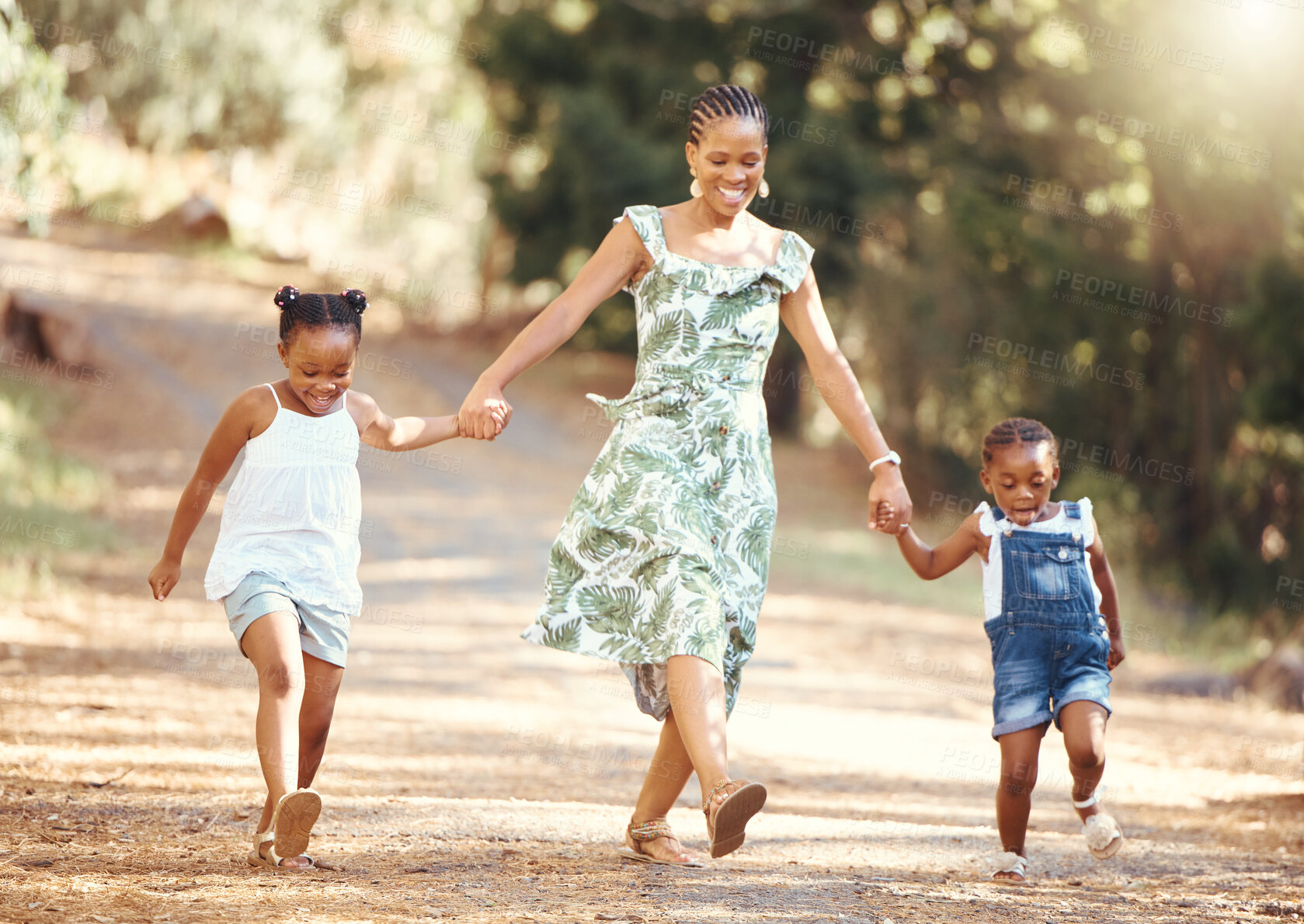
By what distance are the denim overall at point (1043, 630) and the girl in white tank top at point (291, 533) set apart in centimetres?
182

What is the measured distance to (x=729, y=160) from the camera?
374cm

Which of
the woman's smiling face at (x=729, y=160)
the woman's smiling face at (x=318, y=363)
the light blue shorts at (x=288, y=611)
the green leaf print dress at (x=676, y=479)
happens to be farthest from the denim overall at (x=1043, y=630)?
the woman's smiling face at (x=318, y=363)

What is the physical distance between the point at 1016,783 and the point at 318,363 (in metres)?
A: 2.40

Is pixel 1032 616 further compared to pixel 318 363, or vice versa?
pixel 1032 616

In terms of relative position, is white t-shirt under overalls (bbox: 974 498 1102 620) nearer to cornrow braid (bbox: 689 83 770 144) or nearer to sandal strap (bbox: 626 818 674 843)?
sandal strap (bbox: 626 818 674 843)

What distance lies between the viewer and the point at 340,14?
24.2 meters

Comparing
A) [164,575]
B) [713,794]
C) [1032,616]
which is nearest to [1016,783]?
[1032,616]

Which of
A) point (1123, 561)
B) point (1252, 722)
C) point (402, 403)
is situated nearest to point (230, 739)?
point (1252, 722)

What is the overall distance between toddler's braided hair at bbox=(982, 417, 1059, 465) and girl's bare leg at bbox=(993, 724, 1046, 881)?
2.78 ft

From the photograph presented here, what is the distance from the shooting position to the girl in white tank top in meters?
3.43

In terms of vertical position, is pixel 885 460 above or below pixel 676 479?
above

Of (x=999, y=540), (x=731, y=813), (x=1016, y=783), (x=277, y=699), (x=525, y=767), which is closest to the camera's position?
(x=731, y=813)

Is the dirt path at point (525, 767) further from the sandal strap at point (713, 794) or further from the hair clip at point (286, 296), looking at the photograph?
the hair clip at point (286, 296)

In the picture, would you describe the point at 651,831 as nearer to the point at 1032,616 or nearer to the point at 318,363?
the point at 1032,616
